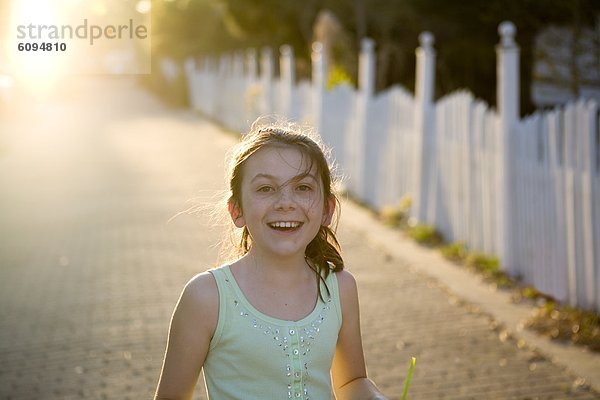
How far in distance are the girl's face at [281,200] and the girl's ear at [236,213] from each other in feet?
0.28

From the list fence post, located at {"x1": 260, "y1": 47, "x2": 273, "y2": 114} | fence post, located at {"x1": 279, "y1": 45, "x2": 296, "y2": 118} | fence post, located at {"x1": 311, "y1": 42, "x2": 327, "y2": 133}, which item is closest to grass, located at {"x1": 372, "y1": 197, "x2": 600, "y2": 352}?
fence post, located at {"x1": 311, "y1": 42, "x2": 327, "y2": 133}

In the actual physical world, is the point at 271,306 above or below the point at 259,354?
above

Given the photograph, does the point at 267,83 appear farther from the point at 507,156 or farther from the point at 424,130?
the point at 507,156

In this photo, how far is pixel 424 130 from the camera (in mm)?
9859

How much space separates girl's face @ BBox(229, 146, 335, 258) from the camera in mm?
2656

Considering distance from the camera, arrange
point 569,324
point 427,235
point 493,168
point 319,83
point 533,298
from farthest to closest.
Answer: point 319,83 → point 427,235 → point 493,168 → point 533,298 → point 569,324

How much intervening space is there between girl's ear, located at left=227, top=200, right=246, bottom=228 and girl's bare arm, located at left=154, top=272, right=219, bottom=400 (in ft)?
0.87

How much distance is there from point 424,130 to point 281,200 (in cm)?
735

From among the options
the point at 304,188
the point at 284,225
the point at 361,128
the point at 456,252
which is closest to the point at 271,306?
the point at 284,225

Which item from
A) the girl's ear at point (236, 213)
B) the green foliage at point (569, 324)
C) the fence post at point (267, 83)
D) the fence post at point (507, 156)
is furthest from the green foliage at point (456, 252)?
the fence post at point (267, 83)

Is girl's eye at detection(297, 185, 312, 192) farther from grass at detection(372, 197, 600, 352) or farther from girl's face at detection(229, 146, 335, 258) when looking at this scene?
grass at detection(372, 197, 600, 352)

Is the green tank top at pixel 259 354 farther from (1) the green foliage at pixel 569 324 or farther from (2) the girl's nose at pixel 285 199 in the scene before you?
(1) the green foliage at pixel 569 324

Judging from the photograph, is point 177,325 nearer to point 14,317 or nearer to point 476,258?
point 14,317

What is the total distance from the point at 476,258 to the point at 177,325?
5.87 m
